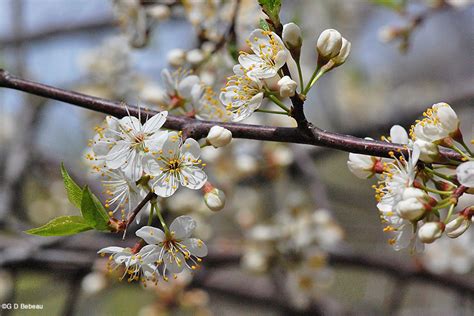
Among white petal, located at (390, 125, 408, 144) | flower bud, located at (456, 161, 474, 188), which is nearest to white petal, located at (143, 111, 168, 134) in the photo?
white petal, located at (390, 125, 408, 144)

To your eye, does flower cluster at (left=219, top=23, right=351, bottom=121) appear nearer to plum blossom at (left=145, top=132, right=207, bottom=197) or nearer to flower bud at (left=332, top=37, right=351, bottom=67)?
flower bud at (left=332, top=37, right=351, bottom=67)

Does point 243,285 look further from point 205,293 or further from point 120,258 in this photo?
point 120,258

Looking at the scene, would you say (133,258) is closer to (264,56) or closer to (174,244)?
(174,244)

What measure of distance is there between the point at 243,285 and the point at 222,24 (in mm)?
1636

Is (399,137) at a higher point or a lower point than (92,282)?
higher

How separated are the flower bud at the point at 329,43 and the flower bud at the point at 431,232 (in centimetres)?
40

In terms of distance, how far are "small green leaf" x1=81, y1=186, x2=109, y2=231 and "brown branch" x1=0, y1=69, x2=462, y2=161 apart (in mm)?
247

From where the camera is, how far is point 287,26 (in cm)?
107

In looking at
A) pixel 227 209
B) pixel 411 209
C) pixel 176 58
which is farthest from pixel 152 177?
pixel 227 209

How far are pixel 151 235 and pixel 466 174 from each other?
2.06ft

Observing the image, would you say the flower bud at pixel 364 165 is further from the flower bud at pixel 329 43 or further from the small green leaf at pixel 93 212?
the small green leaf at pixel 93 212

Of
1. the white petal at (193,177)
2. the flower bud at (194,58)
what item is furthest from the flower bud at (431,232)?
the flower bud at (194,58)

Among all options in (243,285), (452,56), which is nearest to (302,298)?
(243,285)

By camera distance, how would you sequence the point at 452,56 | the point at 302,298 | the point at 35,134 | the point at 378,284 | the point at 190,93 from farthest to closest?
the point at 452,56
the point at 378,284
the point at 35,134
the point at 302,298
the point at 190,93
